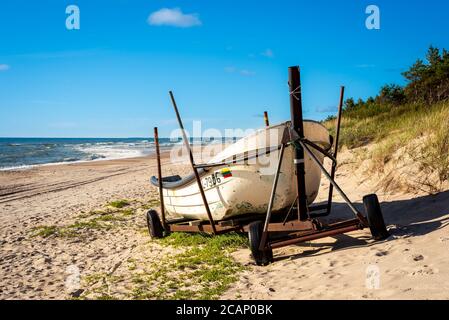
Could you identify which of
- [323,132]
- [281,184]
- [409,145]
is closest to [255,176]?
[281,184]

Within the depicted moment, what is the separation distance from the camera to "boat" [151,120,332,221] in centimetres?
536

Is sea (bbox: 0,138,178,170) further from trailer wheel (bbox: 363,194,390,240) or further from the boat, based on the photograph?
trailer wheel (bbox: 363,194,390,240)

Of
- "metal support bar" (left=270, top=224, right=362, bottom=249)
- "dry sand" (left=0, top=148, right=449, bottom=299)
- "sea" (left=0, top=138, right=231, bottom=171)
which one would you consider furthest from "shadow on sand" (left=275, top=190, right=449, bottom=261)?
"sea" (left=0, top=138, right=231, bottom=171)

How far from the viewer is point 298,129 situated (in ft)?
17.4

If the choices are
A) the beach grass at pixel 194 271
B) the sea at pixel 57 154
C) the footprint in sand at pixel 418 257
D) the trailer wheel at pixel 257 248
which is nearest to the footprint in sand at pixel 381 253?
the footprint in sand at pixel 418 257

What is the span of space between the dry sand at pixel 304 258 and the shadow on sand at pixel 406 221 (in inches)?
0.5

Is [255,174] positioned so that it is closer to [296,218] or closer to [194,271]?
[296,218]

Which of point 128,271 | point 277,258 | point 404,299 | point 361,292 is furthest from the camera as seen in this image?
point 128,271

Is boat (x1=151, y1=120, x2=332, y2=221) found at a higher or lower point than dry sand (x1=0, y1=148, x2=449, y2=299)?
higher

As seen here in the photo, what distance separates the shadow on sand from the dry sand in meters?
0.01

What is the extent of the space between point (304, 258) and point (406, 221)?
184 cm

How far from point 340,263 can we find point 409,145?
4.97 meters
